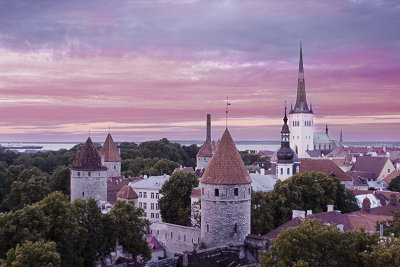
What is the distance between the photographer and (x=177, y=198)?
53094mm

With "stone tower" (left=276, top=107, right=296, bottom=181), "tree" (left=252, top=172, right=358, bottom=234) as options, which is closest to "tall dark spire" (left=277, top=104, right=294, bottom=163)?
"stone tower" (left=276, top=107, right=296, bottom=181)

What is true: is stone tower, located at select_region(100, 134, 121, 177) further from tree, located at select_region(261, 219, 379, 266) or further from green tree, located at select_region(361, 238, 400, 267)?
green tree, located at select_region(361, 238, 400, 267)

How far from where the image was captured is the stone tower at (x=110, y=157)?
250 feet

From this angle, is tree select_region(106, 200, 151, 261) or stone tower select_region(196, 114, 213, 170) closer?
tree select_region(106, 200, 151, 261)

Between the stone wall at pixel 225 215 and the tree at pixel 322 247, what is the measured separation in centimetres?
1143

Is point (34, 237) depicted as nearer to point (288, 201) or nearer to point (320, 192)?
point (288, 201)

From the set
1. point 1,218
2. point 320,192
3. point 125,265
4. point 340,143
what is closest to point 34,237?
point 1,218

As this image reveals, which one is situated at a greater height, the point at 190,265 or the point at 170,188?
the point at 170,188

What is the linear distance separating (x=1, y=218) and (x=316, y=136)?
5165 inches

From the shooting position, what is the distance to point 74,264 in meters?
32.1

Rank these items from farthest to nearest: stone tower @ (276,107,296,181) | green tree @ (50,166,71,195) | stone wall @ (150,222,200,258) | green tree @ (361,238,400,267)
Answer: green tree @ (50,166,71,195) < stone tower @ (276,107,296,181) < stone wall @ (150,222,200,258) < green tree @ (361,238,400,267)

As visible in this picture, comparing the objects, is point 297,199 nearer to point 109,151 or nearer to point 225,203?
point 225,203

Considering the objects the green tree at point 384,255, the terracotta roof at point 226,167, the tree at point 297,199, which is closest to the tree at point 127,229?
the terracotta roof at point 226,167

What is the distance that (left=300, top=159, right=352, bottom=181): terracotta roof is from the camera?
75.0 meters
